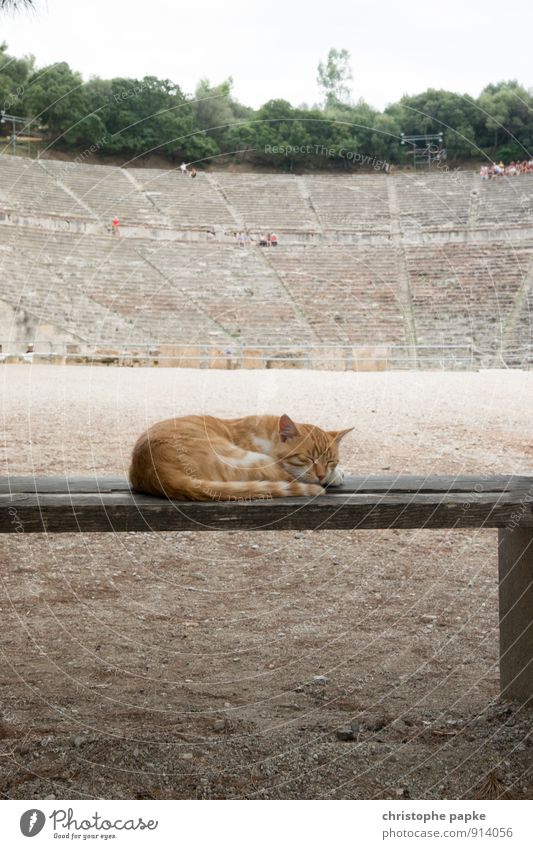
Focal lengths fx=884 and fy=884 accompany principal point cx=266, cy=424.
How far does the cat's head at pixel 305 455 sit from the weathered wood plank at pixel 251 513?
0.32 meters

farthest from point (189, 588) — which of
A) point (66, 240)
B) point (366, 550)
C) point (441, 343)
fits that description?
point (66, 240)

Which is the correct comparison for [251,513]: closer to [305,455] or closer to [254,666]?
[305,455]

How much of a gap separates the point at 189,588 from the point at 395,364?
18.1 meters

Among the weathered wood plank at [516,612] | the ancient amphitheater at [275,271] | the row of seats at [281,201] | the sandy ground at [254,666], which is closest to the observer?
the sandy ground at [254,666]

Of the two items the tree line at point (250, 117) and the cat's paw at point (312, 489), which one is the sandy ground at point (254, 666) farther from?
the tree line at point (250, 117)

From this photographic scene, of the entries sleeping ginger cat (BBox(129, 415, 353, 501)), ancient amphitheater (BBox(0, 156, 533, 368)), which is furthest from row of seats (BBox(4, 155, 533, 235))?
sleeping ginger cat (BBox(129, 415, 353, 501))

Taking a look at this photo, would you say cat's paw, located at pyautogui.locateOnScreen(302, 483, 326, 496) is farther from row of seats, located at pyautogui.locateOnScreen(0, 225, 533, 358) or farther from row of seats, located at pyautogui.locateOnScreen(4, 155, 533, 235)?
row of seats, located at pyautogui.locateOnScreen(4, 155, 533, 235)

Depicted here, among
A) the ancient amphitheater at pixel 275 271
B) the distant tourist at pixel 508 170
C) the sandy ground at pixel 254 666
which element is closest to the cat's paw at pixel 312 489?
the sandy ground at pixel 254 666

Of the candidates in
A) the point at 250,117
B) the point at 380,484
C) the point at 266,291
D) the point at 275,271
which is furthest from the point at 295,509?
the point at 275,271

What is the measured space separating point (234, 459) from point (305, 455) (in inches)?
9.3

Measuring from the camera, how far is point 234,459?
9.59ft

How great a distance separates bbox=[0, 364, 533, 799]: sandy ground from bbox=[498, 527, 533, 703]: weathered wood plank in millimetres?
100

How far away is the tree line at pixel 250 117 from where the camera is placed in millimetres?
5414

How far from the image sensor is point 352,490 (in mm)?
2803
